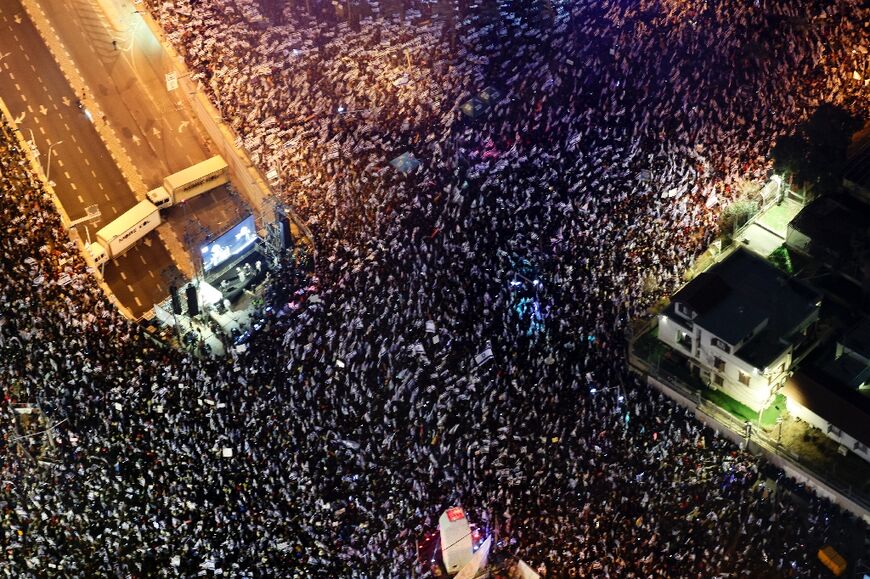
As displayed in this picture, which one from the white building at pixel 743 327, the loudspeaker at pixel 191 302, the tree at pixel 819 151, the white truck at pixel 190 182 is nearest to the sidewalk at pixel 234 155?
the white truck at pixel 190 182

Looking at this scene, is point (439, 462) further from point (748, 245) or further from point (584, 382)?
point (748, 245)

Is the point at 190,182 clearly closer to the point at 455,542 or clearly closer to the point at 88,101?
the point at 88,101

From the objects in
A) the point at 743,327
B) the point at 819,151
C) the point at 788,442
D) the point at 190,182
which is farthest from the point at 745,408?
the point at 190,182

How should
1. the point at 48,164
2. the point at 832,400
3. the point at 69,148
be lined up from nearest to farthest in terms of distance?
the point at 832,400 → the point at 48,164 → the point at 69,148

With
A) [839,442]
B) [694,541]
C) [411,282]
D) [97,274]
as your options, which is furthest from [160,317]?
[839,442]

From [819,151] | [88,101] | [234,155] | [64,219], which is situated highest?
[88,101]

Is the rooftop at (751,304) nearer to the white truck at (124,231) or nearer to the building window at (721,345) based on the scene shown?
the building window at (721,345)

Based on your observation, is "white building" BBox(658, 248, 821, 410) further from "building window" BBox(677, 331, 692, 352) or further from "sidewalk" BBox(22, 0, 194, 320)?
"sidewalk" BBox(22, 0, 194, 320)
